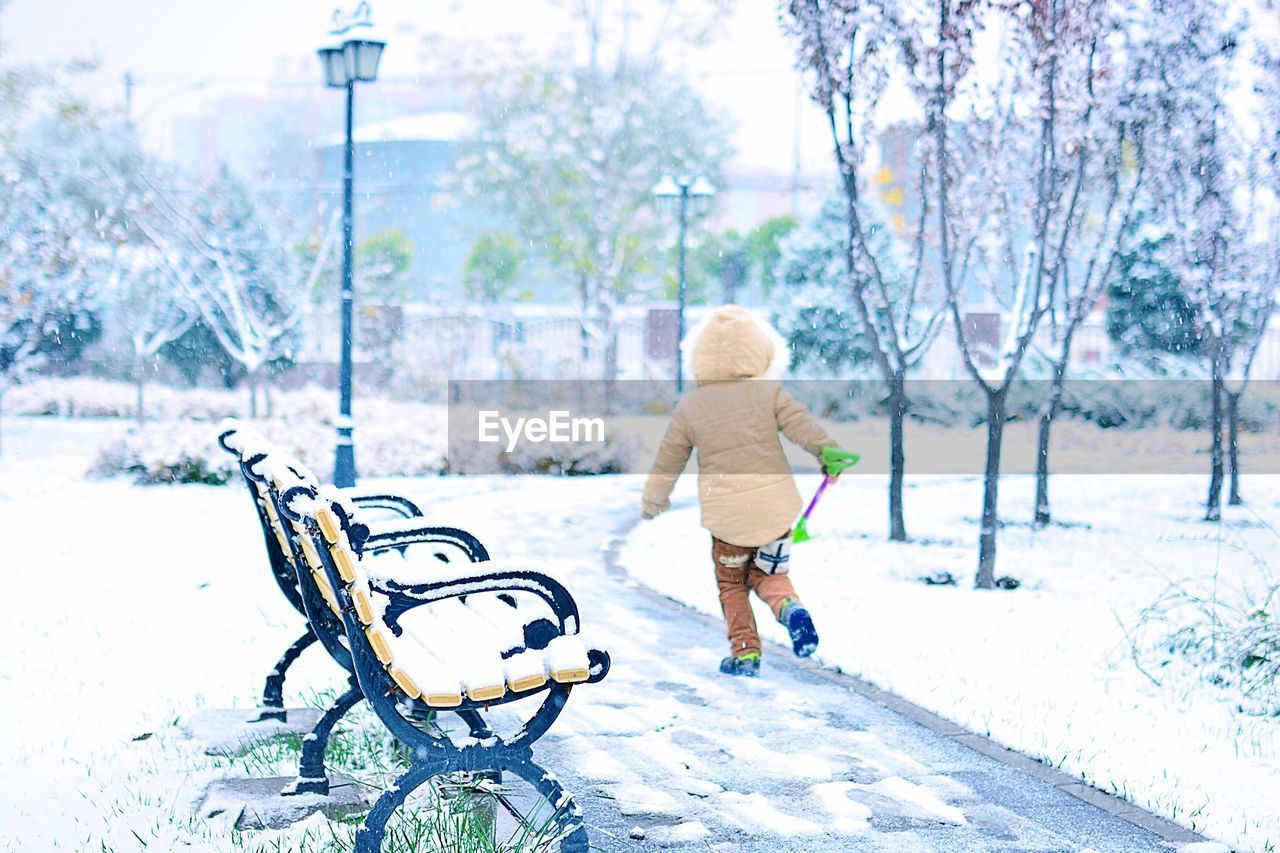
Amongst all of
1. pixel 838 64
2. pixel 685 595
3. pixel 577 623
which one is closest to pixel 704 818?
pixel 577 623

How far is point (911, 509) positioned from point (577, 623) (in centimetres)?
1012

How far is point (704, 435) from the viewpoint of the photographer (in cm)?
596

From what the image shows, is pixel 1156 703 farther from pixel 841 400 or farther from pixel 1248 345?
pixel 841 400

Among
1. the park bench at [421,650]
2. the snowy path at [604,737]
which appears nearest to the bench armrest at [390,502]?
the snowy path at [604,737]

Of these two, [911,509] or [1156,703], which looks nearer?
[1156,703]

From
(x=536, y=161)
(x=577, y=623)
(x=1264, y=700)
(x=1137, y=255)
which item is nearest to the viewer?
(x=577, y=623)

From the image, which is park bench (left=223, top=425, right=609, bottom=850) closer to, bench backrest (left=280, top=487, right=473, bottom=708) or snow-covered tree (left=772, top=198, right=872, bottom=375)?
bench backrest (left=280, top=487, right=473, bottom=708)

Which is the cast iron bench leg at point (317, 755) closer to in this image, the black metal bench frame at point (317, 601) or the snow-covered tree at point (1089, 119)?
the black metal bench frame at point (317, 601)

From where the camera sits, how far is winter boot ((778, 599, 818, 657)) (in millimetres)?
5750

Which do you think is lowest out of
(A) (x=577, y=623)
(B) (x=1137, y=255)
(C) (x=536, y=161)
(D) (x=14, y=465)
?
(D) (x=14, y=465)

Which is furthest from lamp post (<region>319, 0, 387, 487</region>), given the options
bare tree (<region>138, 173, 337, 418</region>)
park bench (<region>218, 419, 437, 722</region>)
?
bare tree (<region>138, 173, 337, 418</region>)

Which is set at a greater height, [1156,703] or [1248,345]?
[1248,345]

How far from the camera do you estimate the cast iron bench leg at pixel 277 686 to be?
15.2 feet

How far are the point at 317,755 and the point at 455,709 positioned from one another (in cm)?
83
